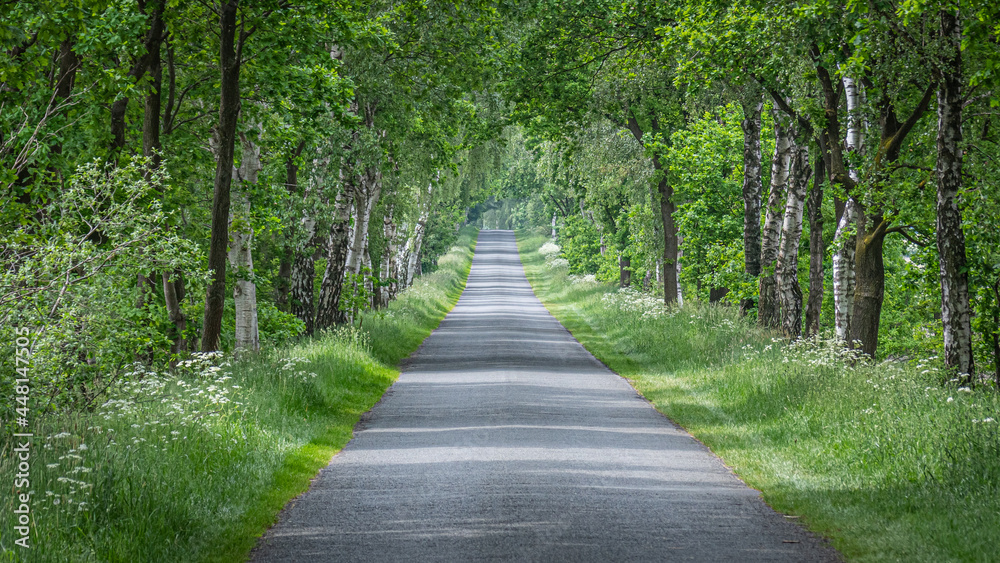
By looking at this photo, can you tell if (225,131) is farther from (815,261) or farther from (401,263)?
(401,263)

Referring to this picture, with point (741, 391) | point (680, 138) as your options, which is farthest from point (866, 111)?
point (680, 138)

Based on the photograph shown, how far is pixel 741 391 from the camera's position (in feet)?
50.8

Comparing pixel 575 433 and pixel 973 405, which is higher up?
pixel 973 405

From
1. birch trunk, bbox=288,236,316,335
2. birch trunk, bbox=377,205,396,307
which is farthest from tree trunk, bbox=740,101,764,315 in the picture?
birch trunk, bbox=377,205,396,307

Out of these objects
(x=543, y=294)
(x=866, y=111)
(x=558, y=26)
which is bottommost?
(x=543, y=294)

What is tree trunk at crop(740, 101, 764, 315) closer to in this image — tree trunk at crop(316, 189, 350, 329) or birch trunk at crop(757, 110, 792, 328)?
birch trunk at crop(757, 110, 792, 328)

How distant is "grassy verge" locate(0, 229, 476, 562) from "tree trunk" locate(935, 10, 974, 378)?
26.1 feet

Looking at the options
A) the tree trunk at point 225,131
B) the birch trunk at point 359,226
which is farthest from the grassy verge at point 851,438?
the birch trunk at point 359,226

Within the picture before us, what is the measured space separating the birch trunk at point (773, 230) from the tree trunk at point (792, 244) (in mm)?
343

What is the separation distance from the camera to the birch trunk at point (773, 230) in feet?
73.9

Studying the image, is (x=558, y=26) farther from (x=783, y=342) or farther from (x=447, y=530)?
(x=447, y=530)

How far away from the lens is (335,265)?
78.4 feet

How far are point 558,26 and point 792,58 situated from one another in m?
8.33

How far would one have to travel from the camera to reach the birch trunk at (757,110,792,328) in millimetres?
22531
